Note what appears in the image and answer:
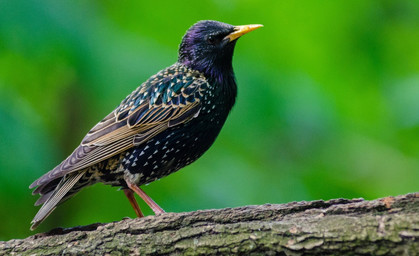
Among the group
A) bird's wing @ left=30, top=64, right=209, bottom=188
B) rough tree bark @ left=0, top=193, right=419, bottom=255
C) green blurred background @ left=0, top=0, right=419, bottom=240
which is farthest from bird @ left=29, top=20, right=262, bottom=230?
rough tree bark @ left=0, top=193, right=419, bottom=255

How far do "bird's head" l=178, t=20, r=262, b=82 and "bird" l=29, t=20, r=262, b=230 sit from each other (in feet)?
0.06

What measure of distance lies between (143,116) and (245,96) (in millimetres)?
947

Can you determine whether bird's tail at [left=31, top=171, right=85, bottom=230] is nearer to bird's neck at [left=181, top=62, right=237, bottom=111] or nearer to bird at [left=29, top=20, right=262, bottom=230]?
bird at [left=29, top=20, right=262, bottom=230]

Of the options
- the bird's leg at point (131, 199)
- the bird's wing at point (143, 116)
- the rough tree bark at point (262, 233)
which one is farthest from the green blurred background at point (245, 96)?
the rough tree bark at point (262, 233)

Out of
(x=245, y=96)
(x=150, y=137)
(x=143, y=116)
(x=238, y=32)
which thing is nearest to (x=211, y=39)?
(x=238, y=32)

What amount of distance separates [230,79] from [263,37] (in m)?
0.53

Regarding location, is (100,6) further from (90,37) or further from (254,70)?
(254,70)

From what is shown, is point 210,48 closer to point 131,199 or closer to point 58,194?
point 131,199

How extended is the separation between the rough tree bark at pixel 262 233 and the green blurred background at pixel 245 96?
1.02 meters

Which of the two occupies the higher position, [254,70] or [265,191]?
[254,70]

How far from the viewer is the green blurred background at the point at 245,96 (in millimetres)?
4707

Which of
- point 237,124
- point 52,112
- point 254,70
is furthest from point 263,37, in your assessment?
point 52,112

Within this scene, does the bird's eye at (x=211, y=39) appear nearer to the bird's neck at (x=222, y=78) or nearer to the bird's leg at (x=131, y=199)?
the bird's neck at (x=222, y=78)

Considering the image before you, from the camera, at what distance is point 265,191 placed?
4.78 metres
